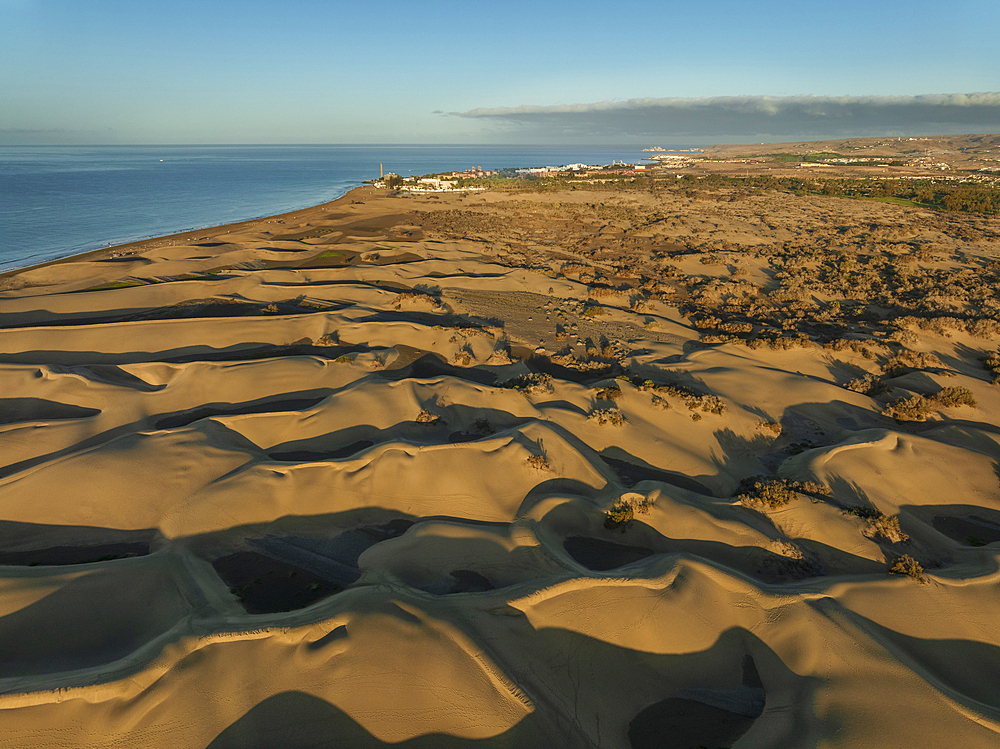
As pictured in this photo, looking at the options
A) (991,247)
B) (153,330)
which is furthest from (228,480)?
(991,247)

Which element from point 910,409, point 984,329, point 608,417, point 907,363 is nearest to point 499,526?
point 608,417

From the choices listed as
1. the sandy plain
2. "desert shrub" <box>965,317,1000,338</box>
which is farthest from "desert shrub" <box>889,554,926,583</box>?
"desert shrub" <box>965,317,1000,338</box>

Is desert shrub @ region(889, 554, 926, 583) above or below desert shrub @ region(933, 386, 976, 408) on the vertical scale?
below

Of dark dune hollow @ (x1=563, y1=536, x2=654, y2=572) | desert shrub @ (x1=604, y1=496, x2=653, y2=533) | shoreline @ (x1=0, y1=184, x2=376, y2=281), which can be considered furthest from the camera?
shoreline @ (x1=0, y1=184, x2=376, y2=281)

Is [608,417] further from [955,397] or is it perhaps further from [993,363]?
[993,363]

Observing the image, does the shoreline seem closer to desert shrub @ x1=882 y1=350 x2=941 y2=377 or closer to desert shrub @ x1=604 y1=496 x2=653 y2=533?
desert shrub @ x1=604 y1=496 x2=653 y2=533

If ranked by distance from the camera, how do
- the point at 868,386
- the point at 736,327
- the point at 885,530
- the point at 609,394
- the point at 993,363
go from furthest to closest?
the point at 736,327 → the point at 993,363 → the point at 868,386 → the point at 609,394 → the point at 885,530
